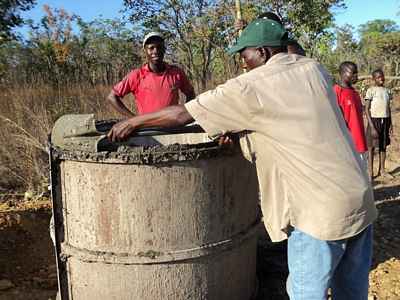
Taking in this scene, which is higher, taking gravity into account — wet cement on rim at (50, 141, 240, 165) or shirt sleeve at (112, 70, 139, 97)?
shirt sleeve at (112, 70, 139, 97)

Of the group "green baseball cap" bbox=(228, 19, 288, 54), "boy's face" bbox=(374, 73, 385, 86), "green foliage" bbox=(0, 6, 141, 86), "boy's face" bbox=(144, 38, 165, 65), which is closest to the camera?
"green baseball cap" bbox=(228, 19, 288, 54)

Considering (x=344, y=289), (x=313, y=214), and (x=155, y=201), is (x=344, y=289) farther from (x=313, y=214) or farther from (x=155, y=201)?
(x=155, y=201)

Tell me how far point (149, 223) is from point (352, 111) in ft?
10.2

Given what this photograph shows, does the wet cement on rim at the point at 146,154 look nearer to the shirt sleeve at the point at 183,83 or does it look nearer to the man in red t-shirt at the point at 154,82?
the man in red t-shirt at the point at 154,82

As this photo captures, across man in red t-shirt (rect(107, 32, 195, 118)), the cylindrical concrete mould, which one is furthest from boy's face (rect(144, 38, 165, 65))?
the cylindrical concrete mould

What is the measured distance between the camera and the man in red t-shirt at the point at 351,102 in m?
4.65

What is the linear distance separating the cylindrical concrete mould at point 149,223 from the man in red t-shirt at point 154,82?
1.48 metres

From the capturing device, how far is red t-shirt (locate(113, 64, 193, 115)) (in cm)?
397

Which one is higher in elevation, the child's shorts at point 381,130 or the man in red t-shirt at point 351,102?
the man in red t-shirt at point 351,102

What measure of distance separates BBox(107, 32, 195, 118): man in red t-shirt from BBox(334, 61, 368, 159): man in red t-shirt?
1804 millimetres

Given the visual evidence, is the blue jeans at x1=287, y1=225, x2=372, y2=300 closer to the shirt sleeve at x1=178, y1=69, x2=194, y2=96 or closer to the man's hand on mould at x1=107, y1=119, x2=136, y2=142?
the man's hand on mould at x1=107, y1=119, x2=136, y2=142

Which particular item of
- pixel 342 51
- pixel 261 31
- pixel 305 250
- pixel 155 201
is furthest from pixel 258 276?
pixel 342 51

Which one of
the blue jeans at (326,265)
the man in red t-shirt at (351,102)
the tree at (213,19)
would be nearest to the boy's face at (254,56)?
the blue jeans at (326,265)

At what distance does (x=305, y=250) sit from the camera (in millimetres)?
1867
